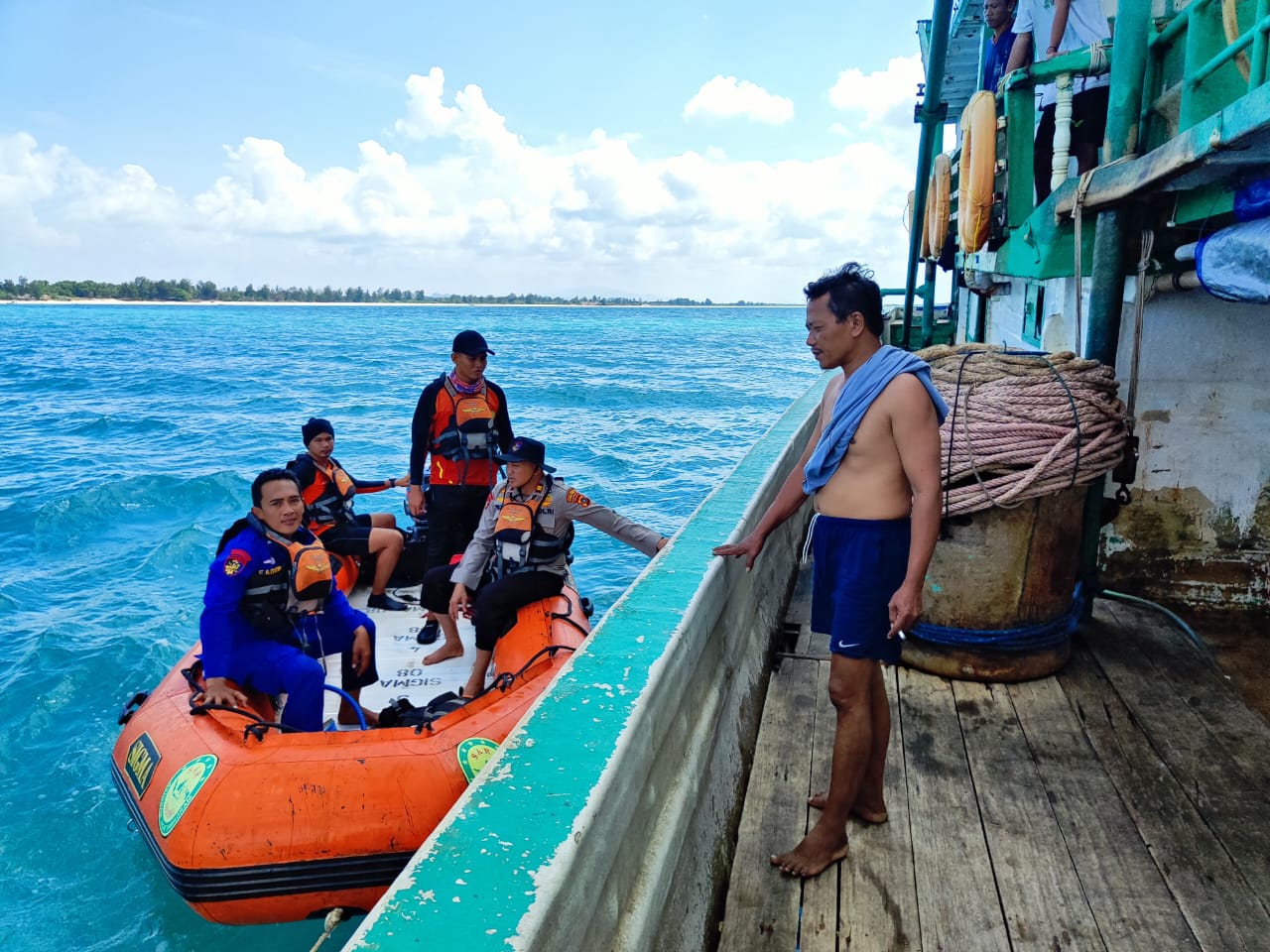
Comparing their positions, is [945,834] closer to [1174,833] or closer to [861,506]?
[1174,833]

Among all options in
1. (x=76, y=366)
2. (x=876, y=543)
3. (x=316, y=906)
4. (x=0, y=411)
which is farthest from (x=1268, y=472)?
(x=76, y=366)

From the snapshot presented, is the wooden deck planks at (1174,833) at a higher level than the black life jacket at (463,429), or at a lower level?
lower

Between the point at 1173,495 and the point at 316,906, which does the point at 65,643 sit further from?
the point at 1173,495

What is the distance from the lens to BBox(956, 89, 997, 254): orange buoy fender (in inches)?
185

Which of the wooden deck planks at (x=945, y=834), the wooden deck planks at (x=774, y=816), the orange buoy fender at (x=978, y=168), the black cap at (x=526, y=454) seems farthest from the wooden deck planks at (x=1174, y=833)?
the orange buoy fender at (x=978, y=168)

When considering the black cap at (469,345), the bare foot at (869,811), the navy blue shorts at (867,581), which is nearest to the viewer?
the navy blue shorts at (867,581)

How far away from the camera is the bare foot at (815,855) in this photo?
224 cm

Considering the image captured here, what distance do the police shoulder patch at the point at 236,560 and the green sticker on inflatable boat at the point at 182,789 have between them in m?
0.80

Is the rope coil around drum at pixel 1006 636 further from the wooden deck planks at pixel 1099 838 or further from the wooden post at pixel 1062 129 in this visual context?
the wooden post at pixel 1062 129

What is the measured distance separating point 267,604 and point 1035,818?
10.8ft

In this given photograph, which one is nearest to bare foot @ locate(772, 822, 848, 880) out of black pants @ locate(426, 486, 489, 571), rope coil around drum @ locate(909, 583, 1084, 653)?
rope coil around drum @ locate(909, 583, 1084, 653)

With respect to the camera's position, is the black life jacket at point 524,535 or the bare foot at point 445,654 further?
the bare foot at point 445,654

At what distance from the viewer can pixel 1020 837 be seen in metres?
2.39

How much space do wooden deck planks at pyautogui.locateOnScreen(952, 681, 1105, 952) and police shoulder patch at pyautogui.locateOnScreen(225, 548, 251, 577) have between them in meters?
3.12
